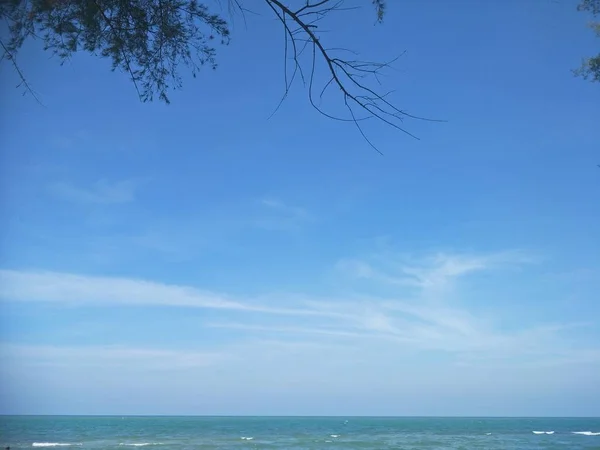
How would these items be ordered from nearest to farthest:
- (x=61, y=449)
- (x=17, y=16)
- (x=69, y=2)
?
1. (x=17, y=16)
2. (x=69, y=2)
3. (x=61, y=449)

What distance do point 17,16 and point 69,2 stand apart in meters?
0.37

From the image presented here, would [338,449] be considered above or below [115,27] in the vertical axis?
below

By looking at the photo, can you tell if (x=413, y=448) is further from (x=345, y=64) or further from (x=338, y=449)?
(x=345, y=64)

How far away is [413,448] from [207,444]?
11105 mm

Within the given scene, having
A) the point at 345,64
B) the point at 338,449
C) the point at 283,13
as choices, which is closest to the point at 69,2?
the point at 283,13

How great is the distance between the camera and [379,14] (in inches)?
125

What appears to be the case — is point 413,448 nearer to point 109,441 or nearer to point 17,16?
point 109,441

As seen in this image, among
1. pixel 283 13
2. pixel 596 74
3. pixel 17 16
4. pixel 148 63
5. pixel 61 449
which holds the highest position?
pixel 596 74

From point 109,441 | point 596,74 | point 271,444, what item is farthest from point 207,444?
point 596,74

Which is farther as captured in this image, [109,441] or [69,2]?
[109,441]

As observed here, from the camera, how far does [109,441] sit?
115 ft

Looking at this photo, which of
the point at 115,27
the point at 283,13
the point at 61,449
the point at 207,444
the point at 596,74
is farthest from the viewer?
the point at 207,444

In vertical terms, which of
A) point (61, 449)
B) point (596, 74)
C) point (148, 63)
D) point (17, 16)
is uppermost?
point (596, 74)

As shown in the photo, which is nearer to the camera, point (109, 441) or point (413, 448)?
point (413, 448)
